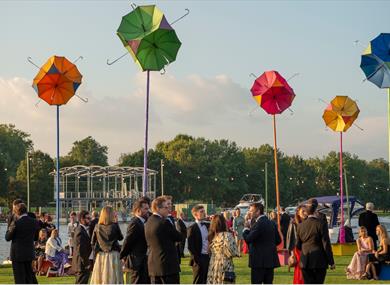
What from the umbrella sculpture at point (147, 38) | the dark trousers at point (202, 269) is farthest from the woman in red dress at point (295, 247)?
the umbrella sculpture at point (147, 38)

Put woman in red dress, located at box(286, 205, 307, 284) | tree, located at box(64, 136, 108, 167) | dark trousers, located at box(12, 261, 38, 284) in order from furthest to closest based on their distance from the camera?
tree, located at box(64, 136, 108, 167) < dark trousers, located at box(12, 261, 38, 284) < woman in red dress, located at box(286, 205, 307, 284)

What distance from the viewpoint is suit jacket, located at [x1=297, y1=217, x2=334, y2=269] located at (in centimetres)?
1401

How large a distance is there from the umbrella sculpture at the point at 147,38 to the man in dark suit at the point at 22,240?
2.81 m

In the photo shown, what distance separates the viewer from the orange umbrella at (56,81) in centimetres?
2436

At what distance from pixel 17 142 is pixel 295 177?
4585cm

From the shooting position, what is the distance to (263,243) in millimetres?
14375

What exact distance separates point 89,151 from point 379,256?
414ft

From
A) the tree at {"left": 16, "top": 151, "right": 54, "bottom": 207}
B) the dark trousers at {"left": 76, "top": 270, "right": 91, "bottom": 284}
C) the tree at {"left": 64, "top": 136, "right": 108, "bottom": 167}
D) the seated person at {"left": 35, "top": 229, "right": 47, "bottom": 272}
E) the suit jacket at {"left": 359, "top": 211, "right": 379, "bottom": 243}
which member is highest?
the tree at {"left": 64, "top": 136, "right": 108, "bottom": 167}

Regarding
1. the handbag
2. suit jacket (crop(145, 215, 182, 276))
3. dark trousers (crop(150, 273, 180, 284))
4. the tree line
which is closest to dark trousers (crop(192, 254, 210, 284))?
the handbag

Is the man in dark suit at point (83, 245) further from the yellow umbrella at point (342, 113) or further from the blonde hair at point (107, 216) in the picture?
the yellow umbrella at point (342, 113)

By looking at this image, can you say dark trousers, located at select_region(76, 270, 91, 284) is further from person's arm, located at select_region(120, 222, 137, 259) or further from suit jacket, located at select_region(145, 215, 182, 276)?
suit jacket, located at select_region(145, 215, 182, 276)

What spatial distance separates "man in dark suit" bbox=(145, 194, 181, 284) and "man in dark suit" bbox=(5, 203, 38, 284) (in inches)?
160

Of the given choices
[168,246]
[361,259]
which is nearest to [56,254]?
[361,259]

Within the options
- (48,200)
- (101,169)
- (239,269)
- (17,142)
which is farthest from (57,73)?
(17,142)
